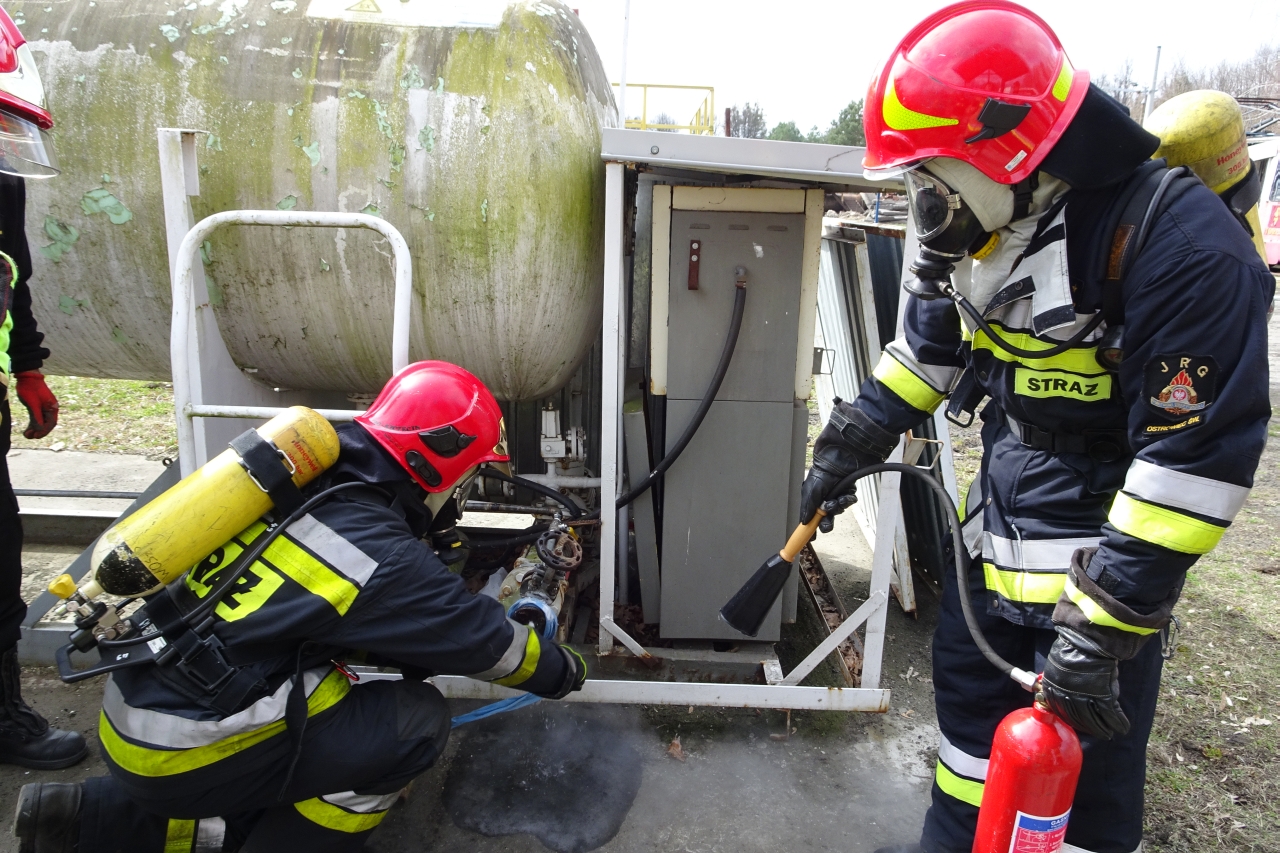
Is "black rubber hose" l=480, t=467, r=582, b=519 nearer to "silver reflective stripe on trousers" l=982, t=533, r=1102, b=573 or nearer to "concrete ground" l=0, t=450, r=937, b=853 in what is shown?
"concrete ground" l=0, t=450, r=937, b=853

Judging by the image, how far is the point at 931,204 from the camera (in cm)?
174

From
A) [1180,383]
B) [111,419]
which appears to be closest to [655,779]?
[1180,383]

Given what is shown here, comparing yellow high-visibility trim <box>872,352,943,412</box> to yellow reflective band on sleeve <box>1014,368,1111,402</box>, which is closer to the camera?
yellow reflective band on sleeve <box>1014,368,1111,402</box>

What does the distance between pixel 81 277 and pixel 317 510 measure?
174 cm

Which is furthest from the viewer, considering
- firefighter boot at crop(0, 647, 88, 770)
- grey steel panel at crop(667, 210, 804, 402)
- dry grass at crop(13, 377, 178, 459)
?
dry grass at crop(13, 377, 178, 459)

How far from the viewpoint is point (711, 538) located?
313cm

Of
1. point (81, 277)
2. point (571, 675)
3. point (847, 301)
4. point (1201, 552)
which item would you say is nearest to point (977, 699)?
point (1201, 552)

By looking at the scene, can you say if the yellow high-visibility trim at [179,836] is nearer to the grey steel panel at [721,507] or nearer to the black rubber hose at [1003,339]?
the grey steel panel at [721,507]

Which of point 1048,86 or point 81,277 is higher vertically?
point 1048,86

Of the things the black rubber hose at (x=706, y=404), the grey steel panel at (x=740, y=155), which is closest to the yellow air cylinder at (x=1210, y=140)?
the grey steel panel at (x=740, y=155)

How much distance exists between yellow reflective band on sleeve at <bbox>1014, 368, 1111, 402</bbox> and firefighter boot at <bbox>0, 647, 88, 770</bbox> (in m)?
3.00

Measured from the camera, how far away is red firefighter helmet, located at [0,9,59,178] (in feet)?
7.24

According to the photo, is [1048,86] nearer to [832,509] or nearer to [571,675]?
[832,509]

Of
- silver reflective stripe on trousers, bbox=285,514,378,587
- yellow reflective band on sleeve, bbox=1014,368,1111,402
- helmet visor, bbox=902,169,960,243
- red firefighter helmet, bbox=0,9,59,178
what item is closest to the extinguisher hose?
yellow reflective band on sleeve, bbox=1014,368,1111,402
